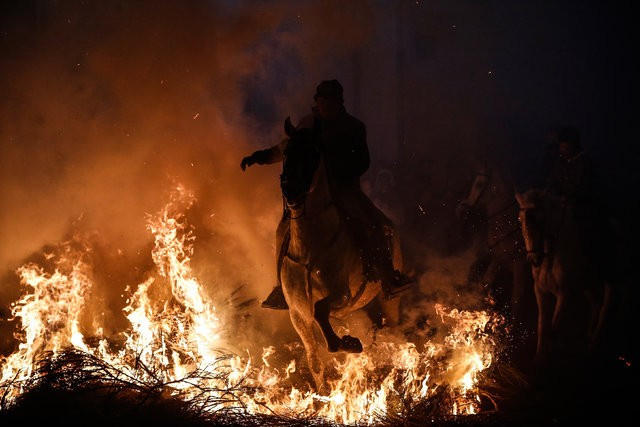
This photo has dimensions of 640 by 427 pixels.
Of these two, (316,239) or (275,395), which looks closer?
(316,239)

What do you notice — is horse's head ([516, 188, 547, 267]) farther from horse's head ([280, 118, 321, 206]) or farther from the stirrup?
horse's head ([280, 118, 321, 206])

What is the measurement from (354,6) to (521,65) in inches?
132

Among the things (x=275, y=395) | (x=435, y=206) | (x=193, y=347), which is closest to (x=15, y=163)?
(x=193, y=347)

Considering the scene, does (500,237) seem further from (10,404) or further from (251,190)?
(10,404)

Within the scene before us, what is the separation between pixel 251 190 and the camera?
1078cm

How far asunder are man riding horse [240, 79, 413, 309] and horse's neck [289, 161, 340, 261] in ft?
0.55

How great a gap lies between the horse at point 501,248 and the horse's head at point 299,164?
4491 millimetres

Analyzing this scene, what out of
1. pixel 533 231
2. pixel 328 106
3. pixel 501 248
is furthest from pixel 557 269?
pixel 328 106

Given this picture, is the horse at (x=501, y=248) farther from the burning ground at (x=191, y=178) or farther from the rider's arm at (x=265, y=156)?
the rider's arm at (x=265, y=156)

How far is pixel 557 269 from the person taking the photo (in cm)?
858

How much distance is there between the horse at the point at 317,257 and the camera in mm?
6324

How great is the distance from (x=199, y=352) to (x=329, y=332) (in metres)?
2.78

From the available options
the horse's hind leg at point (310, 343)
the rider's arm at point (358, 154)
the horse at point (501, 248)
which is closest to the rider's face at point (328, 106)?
the rider's arm at point (358, 154)

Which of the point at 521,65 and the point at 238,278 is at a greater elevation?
the point at 521,65
